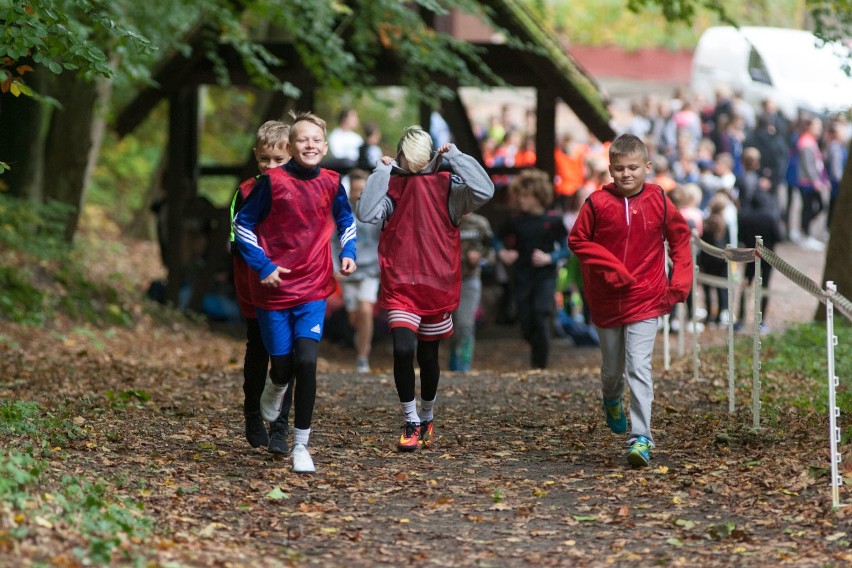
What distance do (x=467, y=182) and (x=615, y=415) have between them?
1.76 m

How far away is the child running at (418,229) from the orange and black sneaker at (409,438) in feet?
0.78

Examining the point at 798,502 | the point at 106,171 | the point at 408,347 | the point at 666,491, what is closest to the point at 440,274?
the point at 408,347

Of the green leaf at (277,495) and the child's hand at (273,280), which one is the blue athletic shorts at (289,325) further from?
the green leaf at (277,495)

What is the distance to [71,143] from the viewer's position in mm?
16984

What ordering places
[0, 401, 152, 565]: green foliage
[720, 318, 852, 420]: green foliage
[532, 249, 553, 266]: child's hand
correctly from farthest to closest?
[532, 249, 553, 266]: child's hand
[720, 318, 852, 420]: green foliage
[0, 401, 152, 565]: green foliage

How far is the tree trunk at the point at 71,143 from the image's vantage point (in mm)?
16688

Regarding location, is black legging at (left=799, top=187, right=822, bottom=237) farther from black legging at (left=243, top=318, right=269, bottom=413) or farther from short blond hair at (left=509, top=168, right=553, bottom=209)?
black legging at (left=243, top=318, right=269, bottom=413)

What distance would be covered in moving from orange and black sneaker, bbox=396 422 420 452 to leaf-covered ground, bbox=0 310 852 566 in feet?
0.23

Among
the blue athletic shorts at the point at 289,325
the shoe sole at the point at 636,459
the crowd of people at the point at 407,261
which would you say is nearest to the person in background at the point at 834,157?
the crowd of people at the point at 407,261

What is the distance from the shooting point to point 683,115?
25031 millimetres

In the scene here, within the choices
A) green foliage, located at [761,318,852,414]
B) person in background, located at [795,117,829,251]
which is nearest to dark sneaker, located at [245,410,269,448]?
green foliage, located at [761,318,852,414]

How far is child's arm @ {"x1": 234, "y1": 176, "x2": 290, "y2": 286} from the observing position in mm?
7312

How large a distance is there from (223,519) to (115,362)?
20.7ft

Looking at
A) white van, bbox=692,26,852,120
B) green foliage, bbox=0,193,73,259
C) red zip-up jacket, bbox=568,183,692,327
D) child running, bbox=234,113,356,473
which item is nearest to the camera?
child running, bbox=234,113,356,473
